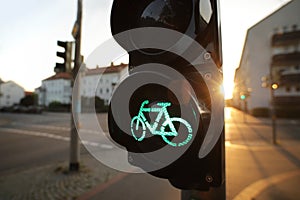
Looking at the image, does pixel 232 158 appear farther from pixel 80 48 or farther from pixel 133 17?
pixel 133 17

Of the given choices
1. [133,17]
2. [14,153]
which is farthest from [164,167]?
[14,153]

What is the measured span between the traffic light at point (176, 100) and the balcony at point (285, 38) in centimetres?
2105

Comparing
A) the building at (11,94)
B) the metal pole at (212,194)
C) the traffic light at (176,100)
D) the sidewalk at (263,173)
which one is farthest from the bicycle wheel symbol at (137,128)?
the building at (11,94)

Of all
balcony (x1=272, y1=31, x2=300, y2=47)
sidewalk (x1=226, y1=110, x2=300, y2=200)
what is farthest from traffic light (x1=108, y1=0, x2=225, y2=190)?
balcony (x1=272, y1=31, x2=300, y2=47)

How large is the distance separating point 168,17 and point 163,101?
31cm

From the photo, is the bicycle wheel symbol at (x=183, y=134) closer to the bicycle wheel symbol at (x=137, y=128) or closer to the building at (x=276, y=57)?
the bicycle wheel symbol at (x=137, y=128)

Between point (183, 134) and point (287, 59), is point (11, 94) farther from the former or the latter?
point (183, 134)

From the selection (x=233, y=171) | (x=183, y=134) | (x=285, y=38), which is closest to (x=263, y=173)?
(x=233, y=171)

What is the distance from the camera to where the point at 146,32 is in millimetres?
717

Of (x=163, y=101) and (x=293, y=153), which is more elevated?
(x=163, y=101)

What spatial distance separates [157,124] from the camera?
60 centimetres

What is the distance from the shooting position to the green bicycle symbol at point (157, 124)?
0.55 m

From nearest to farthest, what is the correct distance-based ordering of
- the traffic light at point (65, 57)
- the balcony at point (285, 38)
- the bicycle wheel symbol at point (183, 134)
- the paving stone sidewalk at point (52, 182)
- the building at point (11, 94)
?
the bicycle wheel symbol at point (183, 134) < the paving stone sidewalk at point (52, 182) < the traffic light at point (65, 57) < the balcony at point (285, 38) < the building at point (11, 94)

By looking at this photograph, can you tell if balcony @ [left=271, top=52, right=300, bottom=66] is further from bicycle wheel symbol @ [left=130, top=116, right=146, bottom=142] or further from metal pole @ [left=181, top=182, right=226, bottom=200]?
bicycle wheel symbol @ [left=130, top=116, right=146, bottom=142]
